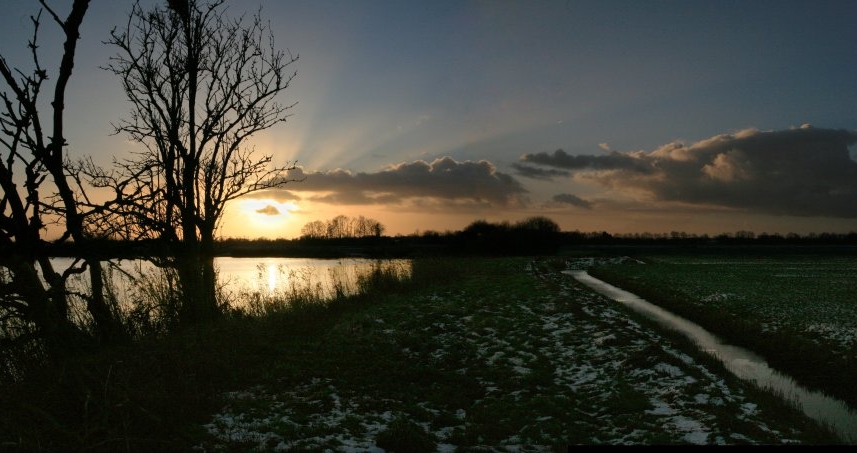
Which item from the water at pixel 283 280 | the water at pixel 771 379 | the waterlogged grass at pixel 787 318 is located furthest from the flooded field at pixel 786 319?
the water at pixel 283 280

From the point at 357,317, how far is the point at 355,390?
25.3ft

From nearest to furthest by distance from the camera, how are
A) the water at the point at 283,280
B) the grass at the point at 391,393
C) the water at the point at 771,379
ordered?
the grass at the point at 391,393, the water at the point at 771,379, the water at the point at 283,280

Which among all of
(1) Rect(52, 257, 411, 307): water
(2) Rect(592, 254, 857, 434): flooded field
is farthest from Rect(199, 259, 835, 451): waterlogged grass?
(1) Rect(52, 257, 411, 307): water

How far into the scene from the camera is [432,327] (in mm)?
16438

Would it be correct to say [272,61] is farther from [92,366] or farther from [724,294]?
[724,294]

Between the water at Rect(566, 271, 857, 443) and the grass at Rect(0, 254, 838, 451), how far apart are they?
1.99 ft

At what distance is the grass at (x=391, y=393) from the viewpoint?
24.5 ft

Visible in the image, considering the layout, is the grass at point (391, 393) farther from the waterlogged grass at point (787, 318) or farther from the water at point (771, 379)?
the waterlogged grass at point (787, 318)

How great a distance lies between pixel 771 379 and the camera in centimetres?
1145

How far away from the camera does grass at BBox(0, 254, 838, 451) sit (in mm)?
7453

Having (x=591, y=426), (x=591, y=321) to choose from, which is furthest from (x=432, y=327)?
(x=591, y=426)

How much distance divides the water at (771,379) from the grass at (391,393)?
0.61 m

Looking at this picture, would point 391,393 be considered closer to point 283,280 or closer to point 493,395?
point 493,395

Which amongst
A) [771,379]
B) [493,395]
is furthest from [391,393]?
[771,379]
